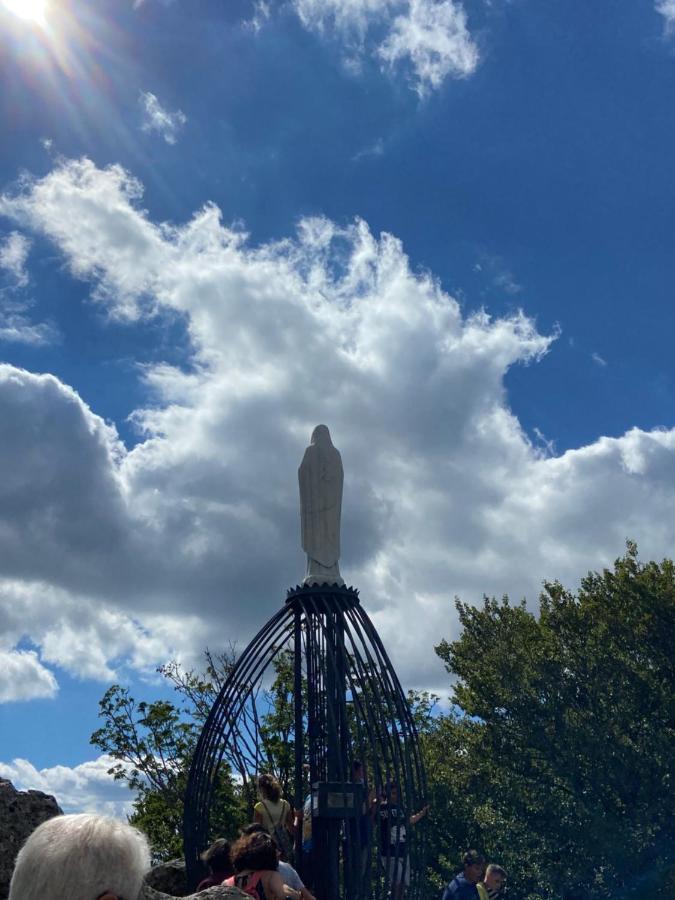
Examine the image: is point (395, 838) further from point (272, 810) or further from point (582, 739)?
point (582, 739)

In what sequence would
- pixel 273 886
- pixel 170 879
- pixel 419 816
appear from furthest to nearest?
pixel 419 816
pixel 170 879
pixel 273 886

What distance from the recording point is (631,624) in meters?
20.2

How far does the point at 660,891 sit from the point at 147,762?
1171 cm

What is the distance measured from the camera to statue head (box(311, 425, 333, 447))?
10398 millimetres

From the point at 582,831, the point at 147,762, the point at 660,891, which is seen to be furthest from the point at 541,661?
the point at 147,762

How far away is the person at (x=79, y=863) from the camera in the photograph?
219 centimetres

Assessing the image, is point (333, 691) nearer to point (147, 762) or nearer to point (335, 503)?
point (335, 503)

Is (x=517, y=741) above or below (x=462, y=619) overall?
below

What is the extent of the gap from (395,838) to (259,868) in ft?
13.0

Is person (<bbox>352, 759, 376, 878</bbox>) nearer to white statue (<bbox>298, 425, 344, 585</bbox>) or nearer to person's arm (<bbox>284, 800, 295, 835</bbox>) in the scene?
person's arm (<bbox>284, 800, 295, 835</bbox>)

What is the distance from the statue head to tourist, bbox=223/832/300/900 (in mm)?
5970

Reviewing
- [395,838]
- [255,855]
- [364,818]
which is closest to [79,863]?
[255,855]

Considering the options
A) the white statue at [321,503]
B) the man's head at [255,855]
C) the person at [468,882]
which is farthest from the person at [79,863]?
the white statue at [321,503]

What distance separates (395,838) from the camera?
27.4 feet
